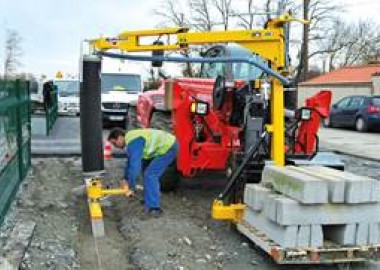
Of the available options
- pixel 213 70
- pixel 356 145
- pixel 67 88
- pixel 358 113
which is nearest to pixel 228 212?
pixel 213 70

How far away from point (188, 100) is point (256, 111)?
3.26 feet

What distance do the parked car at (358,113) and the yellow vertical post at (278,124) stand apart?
63.6 feet

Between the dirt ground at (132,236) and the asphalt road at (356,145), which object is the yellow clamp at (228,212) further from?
the asphalt road at (356,145)

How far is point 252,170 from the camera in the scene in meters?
8.41

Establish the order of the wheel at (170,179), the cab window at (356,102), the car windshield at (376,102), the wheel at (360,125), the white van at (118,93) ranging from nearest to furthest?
the wheel at (170,179), the white van at (118,93), the car windshield at (376,102), the wheel at (360,125), the cab window at (356,102)

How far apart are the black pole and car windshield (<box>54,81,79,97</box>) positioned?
20101mm

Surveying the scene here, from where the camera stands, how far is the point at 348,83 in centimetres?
4197

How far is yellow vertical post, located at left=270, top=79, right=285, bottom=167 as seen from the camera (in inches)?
320

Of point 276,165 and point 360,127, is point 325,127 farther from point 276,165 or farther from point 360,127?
point 276,165

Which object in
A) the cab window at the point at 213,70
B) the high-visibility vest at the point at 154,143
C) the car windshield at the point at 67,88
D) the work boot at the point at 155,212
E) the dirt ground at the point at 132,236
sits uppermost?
the cab window at the point at 213,70

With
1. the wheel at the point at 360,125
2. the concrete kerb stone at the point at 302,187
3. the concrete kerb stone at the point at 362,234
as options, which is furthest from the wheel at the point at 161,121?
the wheel at the point at 360,125

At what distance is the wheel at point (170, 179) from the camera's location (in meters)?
9.98

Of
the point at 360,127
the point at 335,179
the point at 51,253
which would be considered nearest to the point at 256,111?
the point at 335,179

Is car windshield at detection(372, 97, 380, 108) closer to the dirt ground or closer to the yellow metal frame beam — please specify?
the dirt ground
